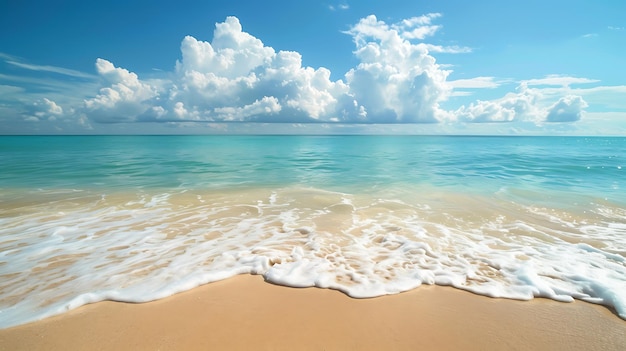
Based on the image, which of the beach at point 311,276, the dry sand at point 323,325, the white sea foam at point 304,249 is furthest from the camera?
the white sea foam at point 304,249

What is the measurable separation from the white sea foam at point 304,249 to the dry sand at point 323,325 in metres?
0.26

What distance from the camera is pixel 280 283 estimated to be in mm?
4312

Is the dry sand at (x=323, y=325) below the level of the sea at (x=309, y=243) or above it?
above

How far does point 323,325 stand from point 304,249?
94.4 inches

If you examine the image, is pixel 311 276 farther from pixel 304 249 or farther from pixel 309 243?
pixel 309 243

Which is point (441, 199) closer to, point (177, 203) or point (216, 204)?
point (216, 204)

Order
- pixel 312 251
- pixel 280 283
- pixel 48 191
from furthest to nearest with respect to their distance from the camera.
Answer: pixel 48 191
pixel 312 251
pixel 280 283

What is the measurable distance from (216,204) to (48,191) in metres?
8.63

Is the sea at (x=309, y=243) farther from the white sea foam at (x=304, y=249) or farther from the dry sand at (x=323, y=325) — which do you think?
the dry sand at (x=323, y=325)

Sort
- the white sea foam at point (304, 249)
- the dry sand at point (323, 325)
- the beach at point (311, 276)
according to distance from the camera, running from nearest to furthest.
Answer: the dry sand at point (323, 325)
the beach at point (311, 276)
the white sea foam at point (304, 249)

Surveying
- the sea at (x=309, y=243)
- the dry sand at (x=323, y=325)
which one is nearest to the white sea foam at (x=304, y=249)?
the sea at (x=309, y=243)

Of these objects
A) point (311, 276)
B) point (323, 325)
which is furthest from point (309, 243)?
point (323, 325)

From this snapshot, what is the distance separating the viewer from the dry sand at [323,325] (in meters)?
3.04

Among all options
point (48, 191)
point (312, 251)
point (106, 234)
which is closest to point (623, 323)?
point (312, 251)
